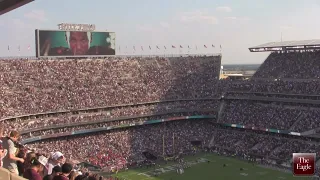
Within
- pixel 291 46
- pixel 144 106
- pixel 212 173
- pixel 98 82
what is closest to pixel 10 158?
pixel 212 173

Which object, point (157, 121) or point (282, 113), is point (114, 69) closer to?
point (157, 121)

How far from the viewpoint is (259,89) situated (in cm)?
6091

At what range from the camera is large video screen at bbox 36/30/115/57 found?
58.8 meters

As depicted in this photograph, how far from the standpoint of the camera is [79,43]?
62.6 metres

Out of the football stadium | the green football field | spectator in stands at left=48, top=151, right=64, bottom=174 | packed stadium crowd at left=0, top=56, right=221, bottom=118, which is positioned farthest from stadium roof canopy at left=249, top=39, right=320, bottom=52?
spectator in stands at left=48, top=151, right=64, bottom=174

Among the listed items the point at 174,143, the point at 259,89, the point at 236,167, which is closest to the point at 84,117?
the point at 174,143

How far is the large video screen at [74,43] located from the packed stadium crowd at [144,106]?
160cm

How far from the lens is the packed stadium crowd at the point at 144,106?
4953cm

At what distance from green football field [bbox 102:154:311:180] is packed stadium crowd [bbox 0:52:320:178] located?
324 cm

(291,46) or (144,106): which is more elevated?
(291,46)

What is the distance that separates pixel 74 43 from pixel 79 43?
0.89 meters

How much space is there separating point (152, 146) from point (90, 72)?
53.3 feet

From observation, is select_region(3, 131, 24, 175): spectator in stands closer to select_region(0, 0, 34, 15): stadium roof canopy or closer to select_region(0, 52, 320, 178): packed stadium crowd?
select_region(0, 0, 34, 15): stadium roof canopy

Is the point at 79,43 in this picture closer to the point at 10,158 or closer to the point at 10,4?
the point at 10,4
